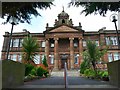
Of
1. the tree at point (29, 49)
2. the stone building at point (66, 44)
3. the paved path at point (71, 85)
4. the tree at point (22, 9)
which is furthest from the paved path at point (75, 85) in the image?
the stone building at point (66, 44)

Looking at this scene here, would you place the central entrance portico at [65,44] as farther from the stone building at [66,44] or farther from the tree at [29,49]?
the tree at [29,49]

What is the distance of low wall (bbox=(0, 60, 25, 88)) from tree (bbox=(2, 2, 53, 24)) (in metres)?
1.90

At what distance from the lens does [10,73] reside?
7.65m

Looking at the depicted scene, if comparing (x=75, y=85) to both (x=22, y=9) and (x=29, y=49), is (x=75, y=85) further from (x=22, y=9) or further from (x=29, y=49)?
(x=29, y=49)

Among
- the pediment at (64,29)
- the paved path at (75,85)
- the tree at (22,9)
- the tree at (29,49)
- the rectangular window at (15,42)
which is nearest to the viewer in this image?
the tree at (22,9)

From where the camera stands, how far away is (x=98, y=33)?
43562 millimetres

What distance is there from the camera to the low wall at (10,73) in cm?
703

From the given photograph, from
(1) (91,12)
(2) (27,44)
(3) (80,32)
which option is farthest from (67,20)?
(1) (91,12)

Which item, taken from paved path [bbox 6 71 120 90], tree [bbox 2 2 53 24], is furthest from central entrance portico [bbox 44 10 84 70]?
tree [bbox 2 2 53 24]

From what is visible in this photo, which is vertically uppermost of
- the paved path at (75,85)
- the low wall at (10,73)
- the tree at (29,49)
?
the tree at (29,49)

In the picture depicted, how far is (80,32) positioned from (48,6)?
1386 inches

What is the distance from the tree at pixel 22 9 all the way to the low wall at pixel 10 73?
1899 mm

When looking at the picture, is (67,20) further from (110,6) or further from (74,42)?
(110,6)

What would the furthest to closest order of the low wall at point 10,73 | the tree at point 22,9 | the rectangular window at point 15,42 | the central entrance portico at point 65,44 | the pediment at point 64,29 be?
1. the rectangular window at point 15,42
2. the pediment at point 64,29
3. the central entrance portico at point 65,44
4. the low wall at point 10,73
5. the tree at point 22,9
